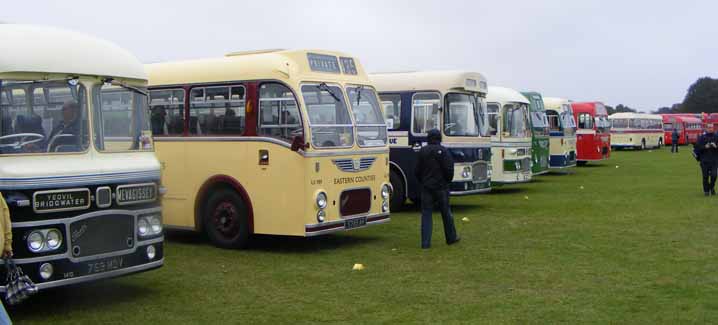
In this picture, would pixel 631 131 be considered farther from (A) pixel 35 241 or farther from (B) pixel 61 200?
(A) pixel 35 241

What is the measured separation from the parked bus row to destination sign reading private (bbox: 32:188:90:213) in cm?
1

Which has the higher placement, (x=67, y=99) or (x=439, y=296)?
(x=67, y=99)

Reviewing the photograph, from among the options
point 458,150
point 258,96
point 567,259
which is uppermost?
point 258,96

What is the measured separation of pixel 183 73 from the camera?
44.5ft

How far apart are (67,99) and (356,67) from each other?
580cm

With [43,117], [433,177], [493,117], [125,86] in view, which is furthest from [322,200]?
[493,117]

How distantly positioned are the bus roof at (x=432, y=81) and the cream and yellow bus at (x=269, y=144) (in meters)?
4.23

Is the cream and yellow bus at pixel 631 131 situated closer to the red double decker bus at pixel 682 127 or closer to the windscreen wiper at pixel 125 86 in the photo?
the red double decker bus at pixel 682 127

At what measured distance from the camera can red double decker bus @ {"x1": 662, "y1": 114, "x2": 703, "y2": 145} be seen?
6826 cm

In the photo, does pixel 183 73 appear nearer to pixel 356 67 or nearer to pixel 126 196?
pixel 356 67

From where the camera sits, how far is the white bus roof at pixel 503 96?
74.8ft

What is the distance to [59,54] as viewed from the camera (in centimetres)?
865

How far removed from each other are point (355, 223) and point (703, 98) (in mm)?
113996

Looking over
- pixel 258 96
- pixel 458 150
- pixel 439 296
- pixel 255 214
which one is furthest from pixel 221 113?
pixel 458 150
